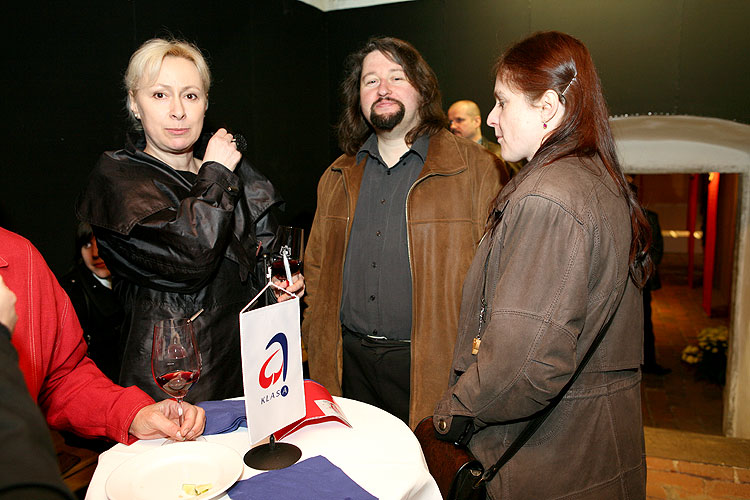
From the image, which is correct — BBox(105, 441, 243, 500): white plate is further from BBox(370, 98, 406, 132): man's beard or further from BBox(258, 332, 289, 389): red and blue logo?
BBox(370, 98, 406, 132): man's beard

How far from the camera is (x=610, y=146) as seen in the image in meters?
1.49

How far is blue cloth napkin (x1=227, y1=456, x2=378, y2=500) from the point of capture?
1092 mm

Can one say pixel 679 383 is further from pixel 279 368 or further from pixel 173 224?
pixel 279 368

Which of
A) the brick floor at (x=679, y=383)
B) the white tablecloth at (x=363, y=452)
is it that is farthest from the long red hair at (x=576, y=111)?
the brick floor at (x=679, y=383)

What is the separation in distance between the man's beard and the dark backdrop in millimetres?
1443

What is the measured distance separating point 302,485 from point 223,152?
50.5 inches

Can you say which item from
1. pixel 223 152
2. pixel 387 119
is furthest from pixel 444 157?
pixel 223 152

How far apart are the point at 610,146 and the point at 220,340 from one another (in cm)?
139

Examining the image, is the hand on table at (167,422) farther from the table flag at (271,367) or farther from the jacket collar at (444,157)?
the jacket collar at (444,157)

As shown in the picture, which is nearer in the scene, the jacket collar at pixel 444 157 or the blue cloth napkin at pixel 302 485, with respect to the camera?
the blue cloth napkin at pixel 302 485

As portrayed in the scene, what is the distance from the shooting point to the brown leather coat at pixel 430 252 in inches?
92.7

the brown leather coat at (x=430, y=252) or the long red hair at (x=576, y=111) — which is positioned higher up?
the long red hair at (x=576, y=111)

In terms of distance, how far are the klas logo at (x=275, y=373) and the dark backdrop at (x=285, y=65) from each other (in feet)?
6.43

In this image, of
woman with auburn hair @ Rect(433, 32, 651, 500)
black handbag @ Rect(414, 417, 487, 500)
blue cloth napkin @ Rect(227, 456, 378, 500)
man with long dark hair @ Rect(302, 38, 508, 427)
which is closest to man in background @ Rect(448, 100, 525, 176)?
man with long dark hair @ Rect(302, 38, 508, 427)
